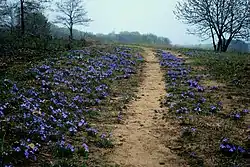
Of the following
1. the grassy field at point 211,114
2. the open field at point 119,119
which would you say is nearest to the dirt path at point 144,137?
the open field at point 119,119

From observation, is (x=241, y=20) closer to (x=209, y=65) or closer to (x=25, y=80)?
(x=209, y=65)

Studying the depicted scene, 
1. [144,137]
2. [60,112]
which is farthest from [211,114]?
[60,112]

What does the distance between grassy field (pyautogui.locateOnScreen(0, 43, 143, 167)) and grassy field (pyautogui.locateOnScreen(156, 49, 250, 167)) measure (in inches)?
74.3

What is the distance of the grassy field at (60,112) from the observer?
A: 5984 mm

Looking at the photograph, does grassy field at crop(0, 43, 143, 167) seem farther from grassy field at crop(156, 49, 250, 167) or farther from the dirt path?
grassy field at crop(156, 49, 250, 167)

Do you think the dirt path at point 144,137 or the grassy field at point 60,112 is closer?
the grassy field at point 60,112

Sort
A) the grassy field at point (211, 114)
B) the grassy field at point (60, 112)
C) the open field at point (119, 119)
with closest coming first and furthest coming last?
1. the grassy field at point (60, 112)
2. the open field at point (119, 119)
3. the grassy field at point (211, 114)

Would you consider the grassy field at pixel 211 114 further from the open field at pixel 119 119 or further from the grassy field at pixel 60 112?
the grassy field at pixel 60 112

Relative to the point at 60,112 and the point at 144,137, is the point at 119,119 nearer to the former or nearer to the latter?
the point at 144,137

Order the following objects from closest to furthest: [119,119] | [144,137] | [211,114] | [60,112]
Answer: [144,137]
[60,112]
[119,119]
[211,114]

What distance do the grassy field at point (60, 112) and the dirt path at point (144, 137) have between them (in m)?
0.38

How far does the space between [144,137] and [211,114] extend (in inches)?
111

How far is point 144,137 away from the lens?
7.71 m

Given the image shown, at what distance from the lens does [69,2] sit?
45406mm
